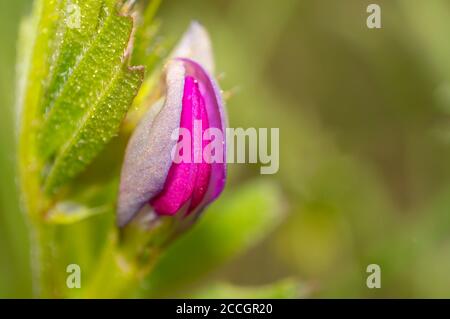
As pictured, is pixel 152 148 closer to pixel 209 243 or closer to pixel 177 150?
pixel 177 150

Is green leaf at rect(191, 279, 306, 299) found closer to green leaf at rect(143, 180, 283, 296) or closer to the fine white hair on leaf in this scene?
green leaf at rect(143, 180, 283, 296)

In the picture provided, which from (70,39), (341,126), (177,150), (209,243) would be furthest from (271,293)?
(341,126)

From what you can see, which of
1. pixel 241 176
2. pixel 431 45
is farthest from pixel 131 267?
pixel 431 45

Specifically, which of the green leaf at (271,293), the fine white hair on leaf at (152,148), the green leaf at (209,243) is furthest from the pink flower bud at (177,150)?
the green leaf at (209,243)

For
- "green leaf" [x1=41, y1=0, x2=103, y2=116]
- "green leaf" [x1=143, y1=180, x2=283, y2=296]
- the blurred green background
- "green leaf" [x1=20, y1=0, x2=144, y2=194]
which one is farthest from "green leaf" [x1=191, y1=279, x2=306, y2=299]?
"green leaf" [x1=41, y1=0, x2=103, y2=116]

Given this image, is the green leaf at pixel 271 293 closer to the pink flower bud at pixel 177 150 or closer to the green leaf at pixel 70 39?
the pink flower bud at pixel 177 150

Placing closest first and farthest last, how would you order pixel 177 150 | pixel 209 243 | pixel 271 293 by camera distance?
pixel 177 150 → pixel 271 293 → pixel 209 243

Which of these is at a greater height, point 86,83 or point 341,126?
point 341,126
